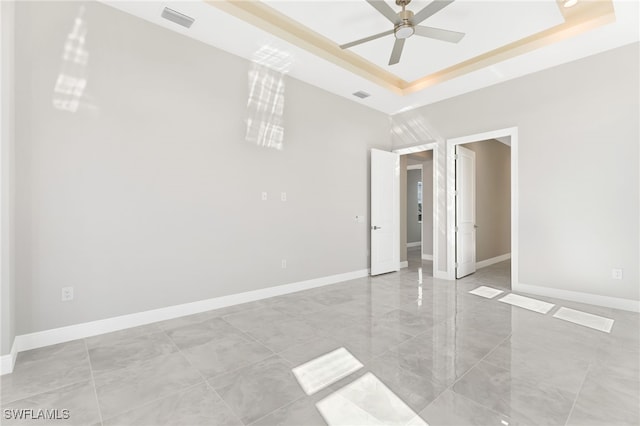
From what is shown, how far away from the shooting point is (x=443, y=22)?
3219 mm

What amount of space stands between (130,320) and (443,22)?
15.5 feet

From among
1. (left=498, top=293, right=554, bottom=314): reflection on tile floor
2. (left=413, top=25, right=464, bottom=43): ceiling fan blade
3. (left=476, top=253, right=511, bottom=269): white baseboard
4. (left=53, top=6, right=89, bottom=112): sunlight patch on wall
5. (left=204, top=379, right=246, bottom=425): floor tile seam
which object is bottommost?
(left=498, top=293, right=554, bottom=314): reflection on tile floor

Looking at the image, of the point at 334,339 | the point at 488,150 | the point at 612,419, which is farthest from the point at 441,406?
the point at 488,150

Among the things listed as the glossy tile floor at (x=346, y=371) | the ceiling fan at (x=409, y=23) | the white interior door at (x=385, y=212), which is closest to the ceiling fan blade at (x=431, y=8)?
the ceiling fan at (x=409, y=23)

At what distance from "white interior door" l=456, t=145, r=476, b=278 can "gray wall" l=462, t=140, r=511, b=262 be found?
449mm

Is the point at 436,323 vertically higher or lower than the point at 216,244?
lower

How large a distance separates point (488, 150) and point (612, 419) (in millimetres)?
5818

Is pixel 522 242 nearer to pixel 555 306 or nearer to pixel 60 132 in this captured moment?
pixel 555 306

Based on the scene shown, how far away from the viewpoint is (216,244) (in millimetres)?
3566

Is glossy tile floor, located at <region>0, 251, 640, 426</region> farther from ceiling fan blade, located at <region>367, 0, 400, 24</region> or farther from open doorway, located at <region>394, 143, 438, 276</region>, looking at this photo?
ceiling fan blade, located at <region>367, 0, 400, 24</region>

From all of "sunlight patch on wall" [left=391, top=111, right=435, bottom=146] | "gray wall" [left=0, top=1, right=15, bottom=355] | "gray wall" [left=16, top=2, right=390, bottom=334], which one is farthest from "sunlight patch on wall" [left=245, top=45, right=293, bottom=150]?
"sunlight patch on wall" [left=391, top=111, right=435, bottom=146]

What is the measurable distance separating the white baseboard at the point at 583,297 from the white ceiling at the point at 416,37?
3101mm

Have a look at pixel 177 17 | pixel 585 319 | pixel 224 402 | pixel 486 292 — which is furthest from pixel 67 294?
pixel 585 319

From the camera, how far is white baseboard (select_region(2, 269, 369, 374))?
247 cm
